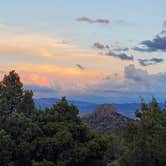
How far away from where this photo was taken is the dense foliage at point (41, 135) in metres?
44.1

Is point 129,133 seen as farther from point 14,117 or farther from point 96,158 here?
point 14,117

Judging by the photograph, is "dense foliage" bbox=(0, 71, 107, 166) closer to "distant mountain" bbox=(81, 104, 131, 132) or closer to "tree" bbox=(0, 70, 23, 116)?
"tree" bbox=(0, 70, 23, 116)

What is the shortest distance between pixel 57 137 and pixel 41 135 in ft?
6.05

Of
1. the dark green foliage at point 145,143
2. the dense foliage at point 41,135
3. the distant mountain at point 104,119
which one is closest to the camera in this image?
the dense foliage at point 41,135

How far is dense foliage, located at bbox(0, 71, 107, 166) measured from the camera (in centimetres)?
4412

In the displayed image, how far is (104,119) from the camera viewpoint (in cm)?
9738

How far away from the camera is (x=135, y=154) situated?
155 ft

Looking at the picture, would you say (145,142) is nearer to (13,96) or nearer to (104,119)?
(13,96)

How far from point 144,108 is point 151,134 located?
521 centimetres

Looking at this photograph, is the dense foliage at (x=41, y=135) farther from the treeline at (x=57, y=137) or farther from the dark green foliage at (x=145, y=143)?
the dark green foliage at (x=145, y=143)

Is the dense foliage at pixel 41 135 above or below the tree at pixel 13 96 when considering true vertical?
below

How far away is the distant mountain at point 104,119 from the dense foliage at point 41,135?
44.0 metres

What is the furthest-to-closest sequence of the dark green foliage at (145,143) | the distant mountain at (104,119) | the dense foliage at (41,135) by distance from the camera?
the distant mountain at (104,119) → the dark green foliage at (145,143) → the dense foliage at (41,135)

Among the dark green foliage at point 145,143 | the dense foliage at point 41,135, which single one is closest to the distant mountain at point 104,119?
the dark green foliage at point 145,143
